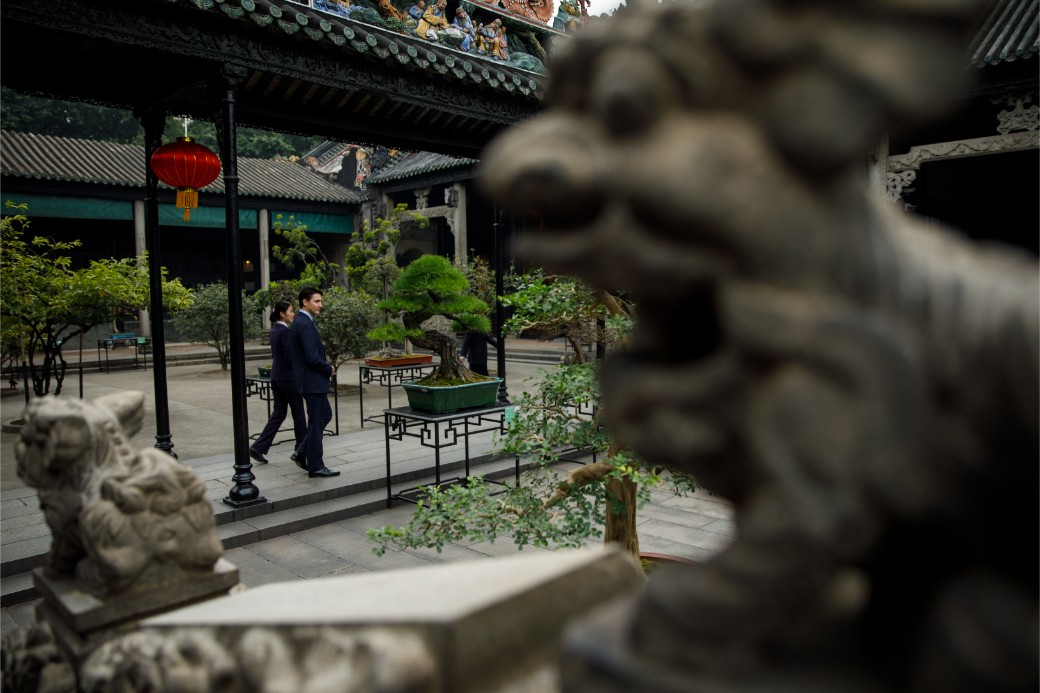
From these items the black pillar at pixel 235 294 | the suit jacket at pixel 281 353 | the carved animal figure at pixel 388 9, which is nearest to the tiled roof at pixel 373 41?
the carved animal figure at pixel 388 9

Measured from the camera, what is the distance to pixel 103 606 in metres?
1.70

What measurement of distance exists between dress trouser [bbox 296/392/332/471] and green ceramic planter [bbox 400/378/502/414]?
719mm

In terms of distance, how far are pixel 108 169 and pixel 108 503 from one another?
56.8ft

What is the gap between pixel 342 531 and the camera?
520 cm

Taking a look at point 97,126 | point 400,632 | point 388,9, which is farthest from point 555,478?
point 97,126

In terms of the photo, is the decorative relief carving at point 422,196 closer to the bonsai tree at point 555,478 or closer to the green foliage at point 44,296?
the green foliage at point 44,296

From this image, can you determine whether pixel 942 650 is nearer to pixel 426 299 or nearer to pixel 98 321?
pixel 426 299

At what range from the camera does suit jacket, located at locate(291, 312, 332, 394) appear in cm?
623

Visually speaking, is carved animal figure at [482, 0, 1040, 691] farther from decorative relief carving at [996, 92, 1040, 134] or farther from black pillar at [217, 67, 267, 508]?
decorative relief carving at [996, 92, 1040, 134]

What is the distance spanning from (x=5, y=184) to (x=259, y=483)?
40.8ft

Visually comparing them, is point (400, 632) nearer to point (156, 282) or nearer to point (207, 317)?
point (156, 282)

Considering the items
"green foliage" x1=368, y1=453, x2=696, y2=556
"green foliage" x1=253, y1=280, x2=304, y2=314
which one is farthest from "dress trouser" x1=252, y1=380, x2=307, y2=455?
"green foliage" x1=253, y1=280, x2=304, y2=314

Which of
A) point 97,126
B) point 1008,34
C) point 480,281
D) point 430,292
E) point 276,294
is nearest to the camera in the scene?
point 430,292

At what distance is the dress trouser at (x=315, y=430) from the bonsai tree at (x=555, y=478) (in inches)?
112
